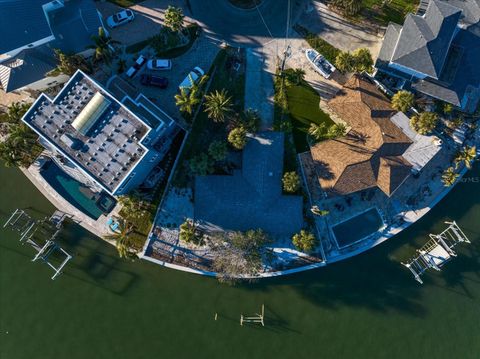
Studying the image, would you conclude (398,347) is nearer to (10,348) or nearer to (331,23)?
(331,23)

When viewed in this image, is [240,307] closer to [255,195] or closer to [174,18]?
[255,195]

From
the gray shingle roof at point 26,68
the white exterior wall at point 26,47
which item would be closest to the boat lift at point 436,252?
the gray shingle roof at point 26,68

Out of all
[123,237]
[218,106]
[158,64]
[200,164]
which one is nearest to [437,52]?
[218,106]

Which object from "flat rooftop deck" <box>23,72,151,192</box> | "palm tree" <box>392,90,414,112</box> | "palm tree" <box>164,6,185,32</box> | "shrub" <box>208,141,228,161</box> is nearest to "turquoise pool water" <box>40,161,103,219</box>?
"flat rooftop deck" <box>23,72,151,192</box>

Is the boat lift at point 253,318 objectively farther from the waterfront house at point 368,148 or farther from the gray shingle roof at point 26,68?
the gray shingle roof at point 26,68

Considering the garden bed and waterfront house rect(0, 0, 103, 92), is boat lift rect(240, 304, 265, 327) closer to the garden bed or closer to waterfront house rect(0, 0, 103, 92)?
the garden bed
